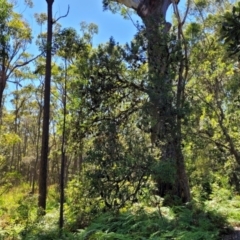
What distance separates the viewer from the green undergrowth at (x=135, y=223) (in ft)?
18.9

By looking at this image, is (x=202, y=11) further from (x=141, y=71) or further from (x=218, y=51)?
(x=141, y=71)

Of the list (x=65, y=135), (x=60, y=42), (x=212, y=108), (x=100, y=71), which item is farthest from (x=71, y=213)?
(x=212, y=108)

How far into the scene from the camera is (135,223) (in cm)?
661

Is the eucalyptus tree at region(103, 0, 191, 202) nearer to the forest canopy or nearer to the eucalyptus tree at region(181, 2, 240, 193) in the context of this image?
the forest canopy

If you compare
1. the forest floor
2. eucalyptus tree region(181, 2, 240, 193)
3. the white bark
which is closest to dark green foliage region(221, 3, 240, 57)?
the forest floor

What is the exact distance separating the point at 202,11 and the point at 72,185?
8.52 m

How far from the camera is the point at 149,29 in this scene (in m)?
7.46

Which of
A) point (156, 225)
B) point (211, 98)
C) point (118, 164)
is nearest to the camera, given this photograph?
point (156, 225)

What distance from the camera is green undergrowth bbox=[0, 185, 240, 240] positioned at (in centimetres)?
575

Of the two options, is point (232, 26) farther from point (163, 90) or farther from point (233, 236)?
point (233, 236)

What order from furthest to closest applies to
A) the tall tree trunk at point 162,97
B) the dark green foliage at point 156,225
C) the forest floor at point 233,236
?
the tall tree trunk at point 162,97, the forest floor at point 233,236, the dark green foliage at point 156,225

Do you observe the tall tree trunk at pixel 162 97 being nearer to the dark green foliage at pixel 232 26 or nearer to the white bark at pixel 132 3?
the dark green foliage at pixel 232 26

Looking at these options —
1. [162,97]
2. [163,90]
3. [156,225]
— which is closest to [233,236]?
[156,225]

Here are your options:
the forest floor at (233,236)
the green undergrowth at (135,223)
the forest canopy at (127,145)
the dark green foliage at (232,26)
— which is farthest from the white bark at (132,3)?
the forest floor at (233,236)
